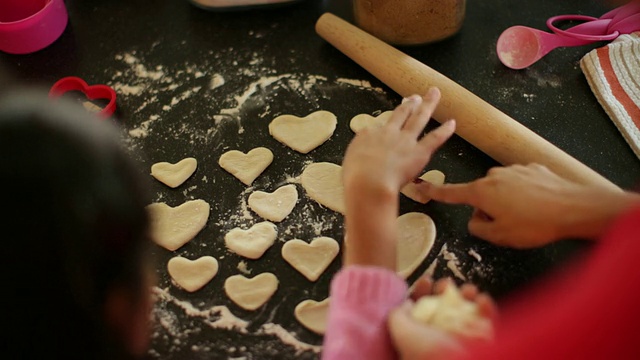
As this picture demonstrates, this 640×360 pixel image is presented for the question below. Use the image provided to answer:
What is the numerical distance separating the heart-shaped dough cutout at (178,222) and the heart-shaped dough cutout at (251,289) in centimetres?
10

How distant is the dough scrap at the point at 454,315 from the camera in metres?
0.61

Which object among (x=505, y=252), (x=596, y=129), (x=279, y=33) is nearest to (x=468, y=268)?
(x=505, y=252)

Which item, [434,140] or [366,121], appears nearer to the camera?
[434,140]

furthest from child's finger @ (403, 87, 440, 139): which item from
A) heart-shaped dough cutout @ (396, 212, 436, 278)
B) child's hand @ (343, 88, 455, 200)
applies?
heart-shaped dough cutout @ (396, 212, 436, 278)

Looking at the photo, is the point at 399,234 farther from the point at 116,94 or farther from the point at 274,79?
the point at 116,94

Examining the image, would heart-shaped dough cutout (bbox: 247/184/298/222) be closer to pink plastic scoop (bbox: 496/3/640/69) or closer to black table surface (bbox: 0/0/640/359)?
black table surface (bbox: 0/0/640/359)

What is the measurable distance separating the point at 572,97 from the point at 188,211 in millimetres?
649

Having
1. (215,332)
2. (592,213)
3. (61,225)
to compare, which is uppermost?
(61,225)

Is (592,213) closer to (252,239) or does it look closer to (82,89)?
(252,239)

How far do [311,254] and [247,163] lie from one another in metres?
0.20

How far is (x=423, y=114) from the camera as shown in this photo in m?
0.87

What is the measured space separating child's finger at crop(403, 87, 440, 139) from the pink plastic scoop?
25 cm

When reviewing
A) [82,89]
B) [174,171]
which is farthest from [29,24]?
[174,171]

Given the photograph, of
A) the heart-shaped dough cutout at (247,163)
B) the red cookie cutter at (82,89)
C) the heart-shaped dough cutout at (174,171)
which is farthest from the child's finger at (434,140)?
the red cookie cutter at (82,89)
